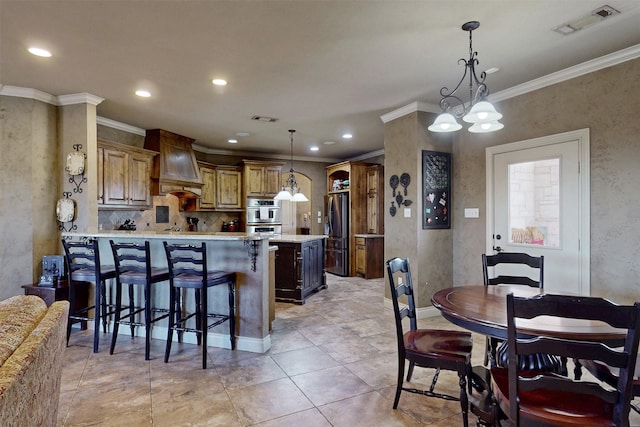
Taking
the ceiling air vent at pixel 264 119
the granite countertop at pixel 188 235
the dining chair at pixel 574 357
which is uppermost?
the ceiling air vent at pixel 264 119

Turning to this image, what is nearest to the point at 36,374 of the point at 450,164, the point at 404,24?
the point at 404,24

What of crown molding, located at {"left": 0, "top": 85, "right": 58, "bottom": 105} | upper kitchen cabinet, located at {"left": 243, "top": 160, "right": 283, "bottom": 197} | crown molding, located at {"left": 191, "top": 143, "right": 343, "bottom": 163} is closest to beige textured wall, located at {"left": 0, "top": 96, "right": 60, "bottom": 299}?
crown molding, located at {"left": 0, "top": 85, "right": 58, "bottom": 105}

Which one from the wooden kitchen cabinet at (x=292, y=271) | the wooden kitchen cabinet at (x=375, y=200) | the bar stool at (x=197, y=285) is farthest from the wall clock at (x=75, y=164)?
the wooden kitchen cabinet at (x=375, y=200)

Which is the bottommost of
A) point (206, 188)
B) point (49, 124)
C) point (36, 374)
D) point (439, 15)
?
point (36, 374)

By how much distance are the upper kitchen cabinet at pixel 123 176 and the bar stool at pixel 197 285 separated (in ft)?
5.90

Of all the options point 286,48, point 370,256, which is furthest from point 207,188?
point 286,48

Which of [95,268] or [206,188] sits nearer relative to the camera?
[95,268]

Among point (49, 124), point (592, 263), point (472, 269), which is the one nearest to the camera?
point (592, 263)

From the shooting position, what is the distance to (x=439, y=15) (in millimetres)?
2453

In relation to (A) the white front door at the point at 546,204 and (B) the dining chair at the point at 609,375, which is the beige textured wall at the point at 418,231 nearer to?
(A) the white front door at the point at 546,204

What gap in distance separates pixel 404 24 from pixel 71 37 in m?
2.54

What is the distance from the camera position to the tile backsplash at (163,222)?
17.3ft

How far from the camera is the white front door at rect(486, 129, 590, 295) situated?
3.37 metres

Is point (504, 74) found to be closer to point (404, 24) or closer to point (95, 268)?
point (404, 24)
